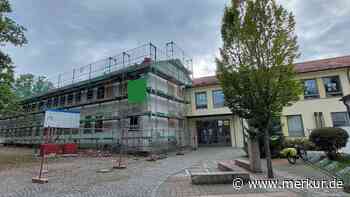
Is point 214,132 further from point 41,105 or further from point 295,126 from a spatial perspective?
point 41,105

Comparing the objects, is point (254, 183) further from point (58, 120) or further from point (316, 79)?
point (316, 79)

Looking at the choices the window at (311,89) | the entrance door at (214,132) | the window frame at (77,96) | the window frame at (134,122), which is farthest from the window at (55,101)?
the window at (311,89)

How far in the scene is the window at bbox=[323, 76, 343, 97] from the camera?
16.7 metres

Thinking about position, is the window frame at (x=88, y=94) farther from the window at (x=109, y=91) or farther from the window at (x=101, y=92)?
the window at (x=109, y=91)

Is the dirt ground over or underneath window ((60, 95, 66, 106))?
underneath

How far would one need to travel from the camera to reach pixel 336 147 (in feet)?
27.7

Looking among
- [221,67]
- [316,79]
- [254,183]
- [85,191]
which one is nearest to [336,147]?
[254,183]

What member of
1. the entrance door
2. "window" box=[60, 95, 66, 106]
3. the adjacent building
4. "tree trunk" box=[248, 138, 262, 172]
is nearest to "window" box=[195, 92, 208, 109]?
the adjacent building

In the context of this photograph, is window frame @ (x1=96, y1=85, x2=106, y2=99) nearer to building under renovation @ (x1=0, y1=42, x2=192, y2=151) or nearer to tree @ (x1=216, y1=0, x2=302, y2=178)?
building under renovation @ (x1=0, y1=42, x2=192, y2=151)

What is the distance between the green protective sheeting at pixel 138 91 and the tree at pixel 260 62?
9016 millimetres

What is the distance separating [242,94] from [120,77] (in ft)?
43.2

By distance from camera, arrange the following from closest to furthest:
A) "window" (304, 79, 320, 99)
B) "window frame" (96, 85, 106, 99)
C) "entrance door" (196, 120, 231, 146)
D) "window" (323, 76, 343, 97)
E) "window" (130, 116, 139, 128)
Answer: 1. "window" (130, 116, 139, 128)
2. "window" (323, 76, 343, 97)
3. "window" (304, 79, 320, 99)
4. "window frame" (96, 85, 106, 99)
5. "entrance door" (196, 120, 231, 146)

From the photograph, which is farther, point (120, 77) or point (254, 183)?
point (120, 77)

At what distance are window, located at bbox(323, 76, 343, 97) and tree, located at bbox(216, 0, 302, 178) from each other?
1437 cm
